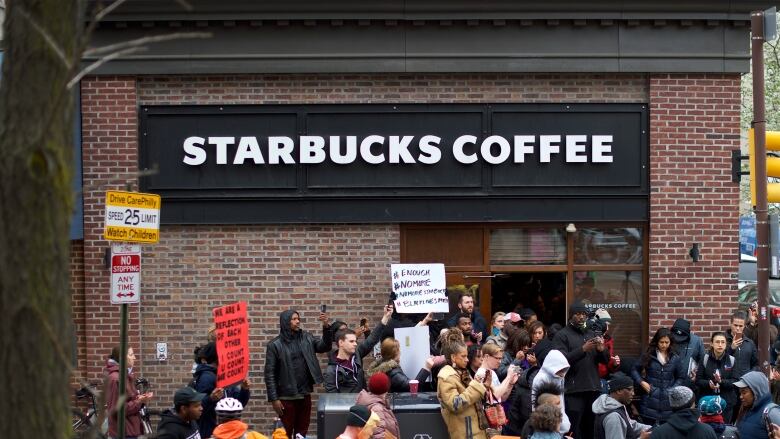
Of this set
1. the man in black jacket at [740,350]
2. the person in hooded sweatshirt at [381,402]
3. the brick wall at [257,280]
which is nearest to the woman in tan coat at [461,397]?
the person in hooded sweatshirt at [381,402]

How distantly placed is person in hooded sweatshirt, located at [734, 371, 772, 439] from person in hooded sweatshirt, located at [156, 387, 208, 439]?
4.65 m

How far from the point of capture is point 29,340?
3863 millimetres

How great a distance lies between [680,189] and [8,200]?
12209 millimetres

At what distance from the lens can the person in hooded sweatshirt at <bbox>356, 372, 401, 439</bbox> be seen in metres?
9.32

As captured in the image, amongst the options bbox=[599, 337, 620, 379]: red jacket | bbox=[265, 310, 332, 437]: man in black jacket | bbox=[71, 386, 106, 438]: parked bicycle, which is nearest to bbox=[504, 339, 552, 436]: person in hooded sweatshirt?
bbox=[599, 337, 620, 379]: red jacket

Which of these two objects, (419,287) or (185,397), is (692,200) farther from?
(185,397)

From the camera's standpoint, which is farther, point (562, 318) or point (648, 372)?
point (562, 318)

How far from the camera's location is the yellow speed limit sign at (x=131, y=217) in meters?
8.85

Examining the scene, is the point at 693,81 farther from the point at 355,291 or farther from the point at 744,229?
the point at 744,229

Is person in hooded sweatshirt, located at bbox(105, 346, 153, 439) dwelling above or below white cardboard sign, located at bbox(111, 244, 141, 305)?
below

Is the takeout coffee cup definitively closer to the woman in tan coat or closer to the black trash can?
the black trash can

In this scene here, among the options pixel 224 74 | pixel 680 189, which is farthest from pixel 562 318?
pixel 224 74

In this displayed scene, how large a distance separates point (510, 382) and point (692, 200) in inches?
240

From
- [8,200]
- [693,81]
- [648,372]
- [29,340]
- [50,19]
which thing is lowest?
[648,372]
